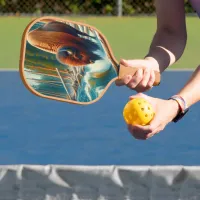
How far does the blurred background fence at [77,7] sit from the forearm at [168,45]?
8.38 metres

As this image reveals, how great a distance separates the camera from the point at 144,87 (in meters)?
2.01

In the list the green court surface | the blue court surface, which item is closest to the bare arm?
the blue court surface

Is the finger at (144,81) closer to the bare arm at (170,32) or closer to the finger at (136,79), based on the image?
the finger at (136,79)

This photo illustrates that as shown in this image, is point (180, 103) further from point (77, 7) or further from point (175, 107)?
point (77, 7)

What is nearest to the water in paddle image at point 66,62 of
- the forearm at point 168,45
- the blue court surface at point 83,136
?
the forearm at point 168,45

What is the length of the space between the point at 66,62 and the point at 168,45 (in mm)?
309

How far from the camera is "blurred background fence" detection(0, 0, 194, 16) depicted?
35.0ft

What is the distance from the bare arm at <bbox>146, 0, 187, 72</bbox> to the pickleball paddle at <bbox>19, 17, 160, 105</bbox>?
144 mm

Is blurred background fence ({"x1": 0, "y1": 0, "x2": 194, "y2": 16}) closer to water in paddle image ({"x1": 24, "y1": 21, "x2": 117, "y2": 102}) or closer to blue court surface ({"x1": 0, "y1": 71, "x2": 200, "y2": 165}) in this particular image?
blue court surface ({"x1": 0, "y1": 71, "x2": 200, "y2": 165})

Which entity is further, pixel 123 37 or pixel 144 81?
pixel 123 37

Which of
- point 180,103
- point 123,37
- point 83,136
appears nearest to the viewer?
point 180,103

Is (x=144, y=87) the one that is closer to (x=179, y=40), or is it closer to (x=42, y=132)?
(x=179, y=40)

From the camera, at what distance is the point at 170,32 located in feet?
7.43

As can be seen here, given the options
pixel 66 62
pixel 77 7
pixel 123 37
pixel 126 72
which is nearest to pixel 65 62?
pixel 66 62
